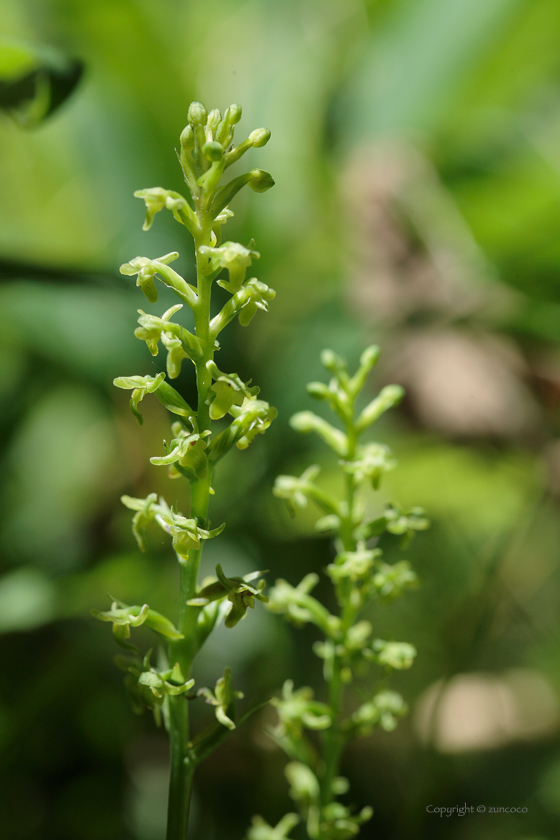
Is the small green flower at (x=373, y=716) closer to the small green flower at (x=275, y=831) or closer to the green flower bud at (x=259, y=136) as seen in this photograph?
the small green flower at (x=275, y=831)

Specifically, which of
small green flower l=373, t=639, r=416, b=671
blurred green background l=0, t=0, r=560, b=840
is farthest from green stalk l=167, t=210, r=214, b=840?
blurred green background l=0, t=0, r=560, b=840

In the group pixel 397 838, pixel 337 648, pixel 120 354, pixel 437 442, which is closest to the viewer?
pixel 337 648

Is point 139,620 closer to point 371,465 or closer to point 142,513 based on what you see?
point 142,513

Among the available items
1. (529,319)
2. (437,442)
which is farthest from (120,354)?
(529,319)

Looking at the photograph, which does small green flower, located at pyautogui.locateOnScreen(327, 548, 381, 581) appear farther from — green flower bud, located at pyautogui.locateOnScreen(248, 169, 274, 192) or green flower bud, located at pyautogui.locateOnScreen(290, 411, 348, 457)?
green flower bud, located at pyautogui.locateOnScreen(248, 169, 274, 192)

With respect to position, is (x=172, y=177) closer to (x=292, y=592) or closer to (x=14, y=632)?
(x=14, y=632)

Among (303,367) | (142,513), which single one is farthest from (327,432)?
(303,367)
